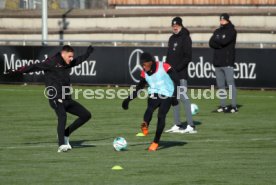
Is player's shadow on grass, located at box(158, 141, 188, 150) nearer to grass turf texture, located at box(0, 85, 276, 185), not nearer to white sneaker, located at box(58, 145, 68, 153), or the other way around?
grass turf texture, located at box(0, 85, 276, 185)

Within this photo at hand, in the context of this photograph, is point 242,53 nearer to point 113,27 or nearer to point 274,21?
point 274,21

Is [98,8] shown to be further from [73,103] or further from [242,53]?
[73,103]

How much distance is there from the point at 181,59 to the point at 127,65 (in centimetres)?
1118

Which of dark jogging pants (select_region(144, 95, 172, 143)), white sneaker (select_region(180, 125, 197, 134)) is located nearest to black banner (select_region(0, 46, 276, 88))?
white sneaker (select_region(180, 125, 197, 134))

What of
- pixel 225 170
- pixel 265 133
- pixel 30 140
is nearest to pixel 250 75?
pixel 265 133

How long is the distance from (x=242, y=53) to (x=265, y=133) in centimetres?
1033

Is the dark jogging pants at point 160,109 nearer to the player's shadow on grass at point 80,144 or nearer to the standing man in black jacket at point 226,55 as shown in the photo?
the player's shadow on grass at point 80,144

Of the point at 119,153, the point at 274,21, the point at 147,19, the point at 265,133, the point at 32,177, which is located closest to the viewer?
the point at 32,177

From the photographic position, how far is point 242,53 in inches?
1103

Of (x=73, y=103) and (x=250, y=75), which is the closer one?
(x=73, y=103)

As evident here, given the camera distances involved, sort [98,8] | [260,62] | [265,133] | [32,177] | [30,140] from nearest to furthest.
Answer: [32,177]
[30,140]
[265,133]
[260,62]
[98,8]

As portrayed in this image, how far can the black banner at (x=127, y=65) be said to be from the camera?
27703 millimetres

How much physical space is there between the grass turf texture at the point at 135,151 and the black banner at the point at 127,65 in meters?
3.91

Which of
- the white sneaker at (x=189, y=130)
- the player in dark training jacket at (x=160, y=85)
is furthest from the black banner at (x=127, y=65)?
the player in dark training jacket at (x=160, y=85)
